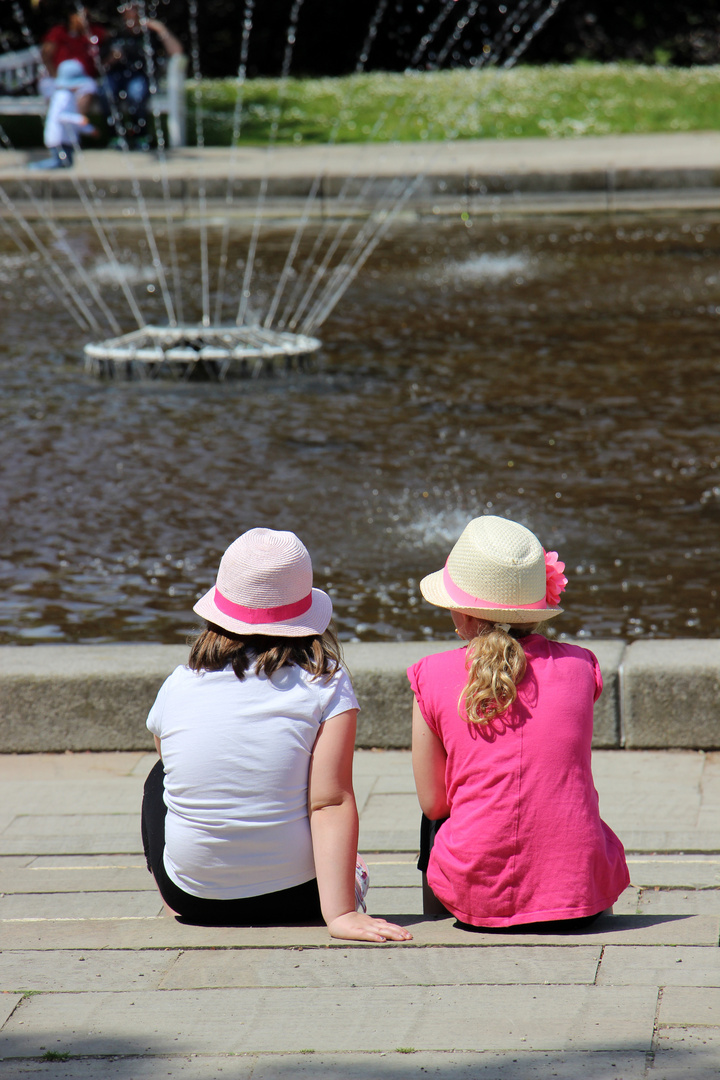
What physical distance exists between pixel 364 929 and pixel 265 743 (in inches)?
16.8

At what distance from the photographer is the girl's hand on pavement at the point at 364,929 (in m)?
2.87

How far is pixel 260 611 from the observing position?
2.96m

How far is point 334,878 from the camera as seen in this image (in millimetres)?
2947

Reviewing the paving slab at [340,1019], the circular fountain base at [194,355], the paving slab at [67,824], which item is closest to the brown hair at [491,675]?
the paving slab at [340,1019]

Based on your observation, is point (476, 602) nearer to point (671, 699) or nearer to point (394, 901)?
point (394, 901)

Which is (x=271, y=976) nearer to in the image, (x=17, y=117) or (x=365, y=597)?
(x=365, y=597)

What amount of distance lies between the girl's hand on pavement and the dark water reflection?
2661mm

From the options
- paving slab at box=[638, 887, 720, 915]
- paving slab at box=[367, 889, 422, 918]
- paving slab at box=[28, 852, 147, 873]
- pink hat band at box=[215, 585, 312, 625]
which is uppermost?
pink hat band at box=[215, 585, 312, 625]

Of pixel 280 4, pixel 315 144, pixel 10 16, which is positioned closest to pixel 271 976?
pixel 315 144

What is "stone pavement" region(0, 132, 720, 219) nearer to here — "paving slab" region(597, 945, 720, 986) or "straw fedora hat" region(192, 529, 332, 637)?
"straw fedora hat" region(192, 529, 332, 637)

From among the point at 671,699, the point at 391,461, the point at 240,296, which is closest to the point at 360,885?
the point at 671,699

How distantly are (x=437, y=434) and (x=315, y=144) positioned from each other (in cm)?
1329

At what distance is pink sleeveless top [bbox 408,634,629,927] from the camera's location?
9.61ft

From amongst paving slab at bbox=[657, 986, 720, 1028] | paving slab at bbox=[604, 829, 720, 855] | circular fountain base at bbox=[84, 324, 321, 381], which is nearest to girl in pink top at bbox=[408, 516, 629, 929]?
paving slab at bbox=[657, 986, 720, 1028]
